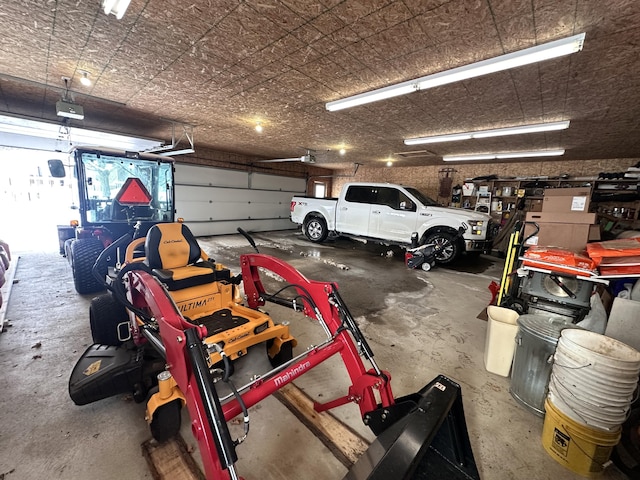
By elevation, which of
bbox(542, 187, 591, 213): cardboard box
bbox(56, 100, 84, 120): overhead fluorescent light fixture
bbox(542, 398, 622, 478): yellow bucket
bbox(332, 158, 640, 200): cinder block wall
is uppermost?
bbox(332, 158, 640, 200): cinder block wall

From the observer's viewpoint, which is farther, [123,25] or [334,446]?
[123,25]

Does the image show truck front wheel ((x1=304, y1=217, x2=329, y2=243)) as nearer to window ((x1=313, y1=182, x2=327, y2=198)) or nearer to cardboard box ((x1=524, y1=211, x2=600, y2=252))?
window ((x1=313, y1=182, x2=327, y2=198))

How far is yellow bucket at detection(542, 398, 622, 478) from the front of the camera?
156 centimetres

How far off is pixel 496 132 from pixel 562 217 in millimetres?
2891

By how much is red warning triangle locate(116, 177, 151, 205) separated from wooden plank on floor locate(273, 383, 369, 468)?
3651 mm

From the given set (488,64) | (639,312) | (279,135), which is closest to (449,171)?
(279,135)

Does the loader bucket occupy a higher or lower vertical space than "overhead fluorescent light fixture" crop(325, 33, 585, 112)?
lower

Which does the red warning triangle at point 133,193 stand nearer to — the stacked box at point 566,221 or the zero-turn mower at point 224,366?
the zero-turn mower at point 224,366

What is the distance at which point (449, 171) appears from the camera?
399 inches

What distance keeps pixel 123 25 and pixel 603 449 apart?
16.1 ft

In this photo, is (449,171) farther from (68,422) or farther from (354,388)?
(68,422)

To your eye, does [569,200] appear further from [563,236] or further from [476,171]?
[476,171]

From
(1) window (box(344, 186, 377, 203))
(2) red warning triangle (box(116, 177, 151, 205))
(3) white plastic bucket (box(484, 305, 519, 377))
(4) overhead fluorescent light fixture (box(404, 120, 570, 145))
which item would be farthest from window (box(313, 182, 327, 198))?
(3) white plastic bucket (box(484, 305, 519, 377))

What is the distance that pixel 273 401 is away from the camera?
2074 mm
